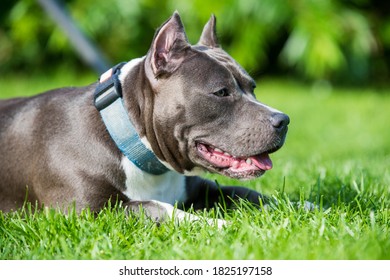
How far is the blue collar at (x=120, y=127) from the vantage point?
3.74 meters

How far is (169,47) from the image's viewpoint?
3.81 metres

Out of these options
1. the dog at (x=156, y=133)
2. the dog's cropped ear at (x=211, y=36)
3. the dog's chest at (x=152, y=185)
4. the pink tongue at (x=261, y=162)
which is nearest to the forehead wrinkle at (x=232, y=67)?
the dog at (x=156, y=133)

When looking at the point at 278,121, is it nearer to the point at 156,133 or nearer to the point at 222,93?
the point at 222,93

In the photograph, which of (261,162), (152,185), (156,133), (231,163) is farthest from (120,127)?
(261,162)

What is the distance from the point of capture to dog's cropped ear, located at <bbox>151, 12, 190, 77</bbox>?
148 inches

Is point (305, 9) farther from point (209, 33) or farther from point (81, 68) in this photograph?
point (209, 33)

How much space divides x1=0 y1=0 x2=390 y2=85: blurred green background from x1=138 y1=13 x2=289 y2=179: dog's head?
23.4 feet

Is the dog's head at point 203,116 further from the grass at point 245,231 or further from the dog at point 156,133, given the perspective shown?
the grass at point 245,231

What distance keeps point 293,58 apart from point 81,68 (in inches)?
160

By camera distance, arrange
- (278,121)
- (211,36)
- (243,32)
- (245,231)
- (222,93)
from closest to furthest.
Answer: (245,231)
(278,121)
(222,93)
(211,36)
(243,32)

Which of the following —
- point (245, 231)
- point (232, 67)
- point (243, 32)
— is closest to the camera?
point (245, 231)

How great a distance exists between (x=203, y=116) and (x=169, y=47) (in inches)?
17.9

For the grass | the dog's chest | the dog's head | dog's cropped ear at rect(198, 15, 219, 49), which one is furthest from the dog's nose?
dog's cropped ear at rect(198, 15, 219, 49)
